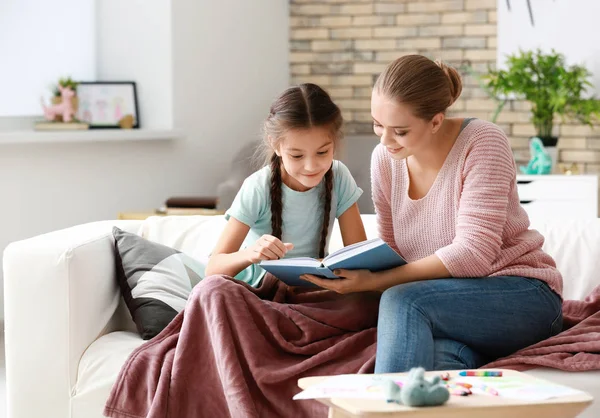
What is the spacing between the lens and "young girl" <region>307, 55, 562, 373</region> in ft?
6.95

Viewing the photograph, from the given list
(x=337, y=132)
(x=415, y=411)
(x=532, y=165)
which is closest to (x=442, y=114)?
(x=337, y=132)

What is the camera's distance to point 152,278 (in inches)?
104

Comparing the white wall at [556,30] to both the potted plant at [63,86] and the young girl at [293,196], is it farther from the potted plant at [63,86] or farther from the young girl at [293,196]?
the young girl at [293,196]

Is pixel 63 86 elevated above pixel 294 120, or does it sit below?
above

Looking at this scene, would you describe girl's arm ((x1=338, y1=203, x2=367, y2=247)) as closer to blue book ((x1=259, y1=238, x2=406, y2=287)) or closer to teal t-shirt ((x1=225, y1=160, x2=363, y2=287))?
teal t-shirt ((x1=225, y1=160, x2=363, y2=287))

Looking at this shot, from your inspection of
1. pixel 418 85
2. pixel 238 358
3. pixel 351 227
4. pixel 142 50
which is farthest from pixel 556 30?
pixel 238 358

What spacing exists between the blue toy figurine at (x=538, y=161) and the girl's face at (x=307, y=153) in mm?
2696

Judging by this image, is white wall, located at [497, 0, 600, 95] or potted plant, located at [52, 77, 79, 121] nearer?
potted plant, located at [52, 77, 79, 121]

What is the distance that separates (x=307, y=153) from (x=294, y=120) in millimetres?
89

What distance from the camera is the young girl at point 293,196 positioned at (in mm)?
2352

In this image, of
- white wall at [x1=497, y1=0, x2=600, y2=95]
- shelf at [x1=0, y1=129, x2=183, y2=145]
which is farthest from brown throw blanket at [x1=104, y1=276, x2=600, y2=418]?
white wall at [x1=497, y1=0, x2=600, y2=95]

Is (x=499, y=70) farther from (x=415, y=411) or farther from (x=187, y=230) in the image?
(x=415, y=411)

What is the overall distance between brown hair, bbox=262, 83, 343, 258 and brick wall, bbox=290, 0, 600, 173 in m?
3.01

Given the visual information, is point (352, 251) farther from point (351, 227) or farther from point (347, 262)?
point (351, 227)
